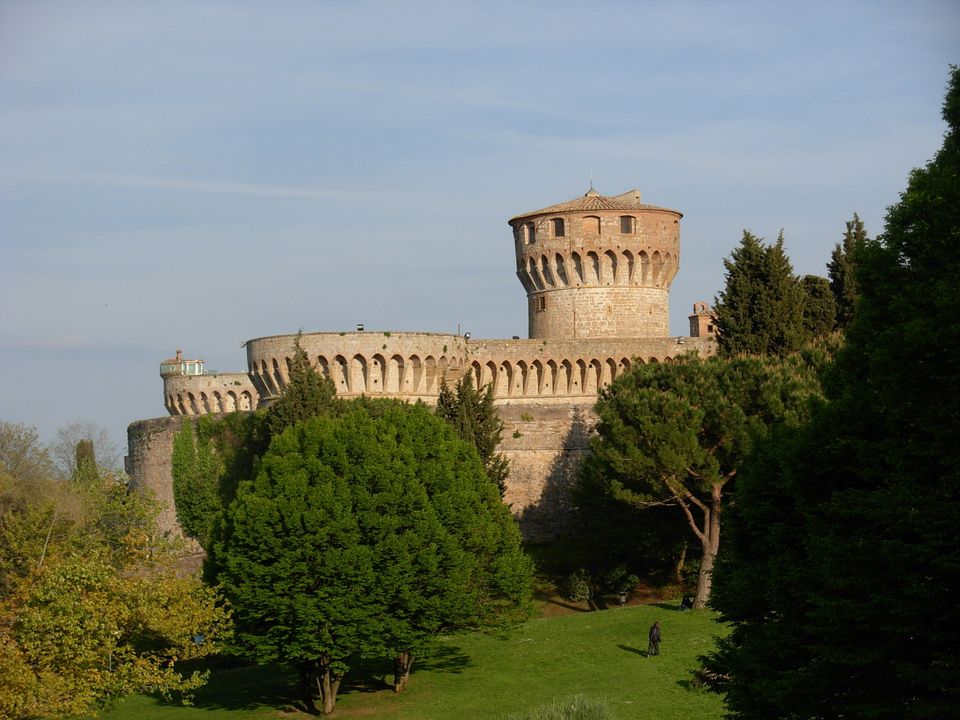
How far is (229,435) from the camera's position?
56812 mm

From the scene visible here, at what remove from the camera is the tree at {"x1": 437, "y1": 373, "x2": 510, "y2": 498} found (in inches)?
1881

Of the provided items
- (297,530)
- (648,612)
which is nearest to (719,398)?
(648,612)

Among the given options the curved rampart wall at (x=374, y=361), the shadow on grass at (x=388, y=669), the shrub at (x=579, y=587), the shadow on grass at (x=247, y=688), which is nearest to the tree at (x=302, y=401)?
the curved rampart wall at (x=374, y=361)

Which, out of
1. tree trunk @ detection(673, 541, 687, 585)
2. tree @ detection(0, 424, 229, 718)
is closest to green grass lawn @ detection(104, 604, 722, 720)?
tree @ detection(0, 424, 229, 718)

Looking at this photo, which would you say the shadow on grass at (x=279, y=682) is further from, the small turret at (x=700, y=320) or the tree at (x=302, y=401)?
the small turret at (x=700, y=320)

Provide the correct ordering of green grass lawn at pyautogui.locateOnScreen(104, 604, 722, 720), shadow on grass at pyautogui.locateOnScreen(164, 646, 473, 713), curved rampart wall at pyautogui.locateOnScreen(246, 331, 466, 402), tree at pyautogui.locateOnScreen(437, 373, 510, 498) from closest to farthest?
green grass lawn at pyautogui.locateOnScreen(104, 604, 722, 720)
shadow on grass at pyautogui.locateOnScreen(164, 646, 473, 713)
tree at pyautogui.locateOnScreen(437, 373, 510, 498)
curved rampart wall at pyautogui.locateOnScreen(246, 331, 466, 402)

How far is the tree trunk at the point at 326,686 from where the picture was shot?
3597cm

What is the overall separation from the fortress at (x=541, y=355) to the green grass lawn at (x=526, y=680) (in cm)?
1216

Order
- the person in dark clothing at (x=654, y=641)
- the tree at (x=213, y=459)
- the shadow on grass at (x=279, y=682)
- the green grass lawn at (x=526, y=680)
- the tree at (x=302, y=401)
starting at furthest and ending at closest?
the tree at (x=213, y=459) < the tree at (x=302, y=401) < the shadow on grass at (x=279, y=682) < the person in dark clothing at (x=654, y=641) < the green grass lawn at (x=526, y=680)

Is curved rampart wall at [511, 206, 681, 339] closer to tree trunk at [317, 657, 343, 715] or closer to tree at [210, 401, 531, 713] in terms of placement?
tree at [210, 401, 531, 713]

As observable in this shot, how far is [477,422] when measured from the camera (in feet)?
160

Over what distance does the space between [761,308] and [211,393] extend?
28.8m

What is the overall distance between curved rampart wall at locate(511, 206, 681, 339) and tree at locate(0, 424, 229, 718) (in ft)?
96.1

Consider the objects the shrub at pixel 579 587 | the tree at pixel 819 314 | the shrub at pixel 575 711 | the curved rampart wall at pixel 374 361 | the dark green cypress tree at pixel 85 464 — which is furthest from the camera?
the dark green cypress tree at pixel 85 464
